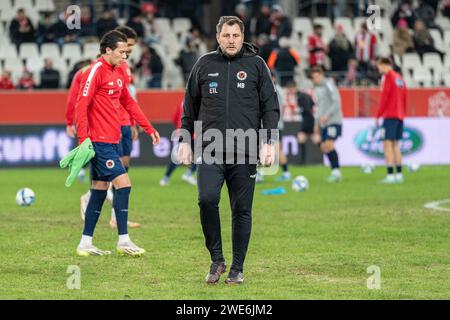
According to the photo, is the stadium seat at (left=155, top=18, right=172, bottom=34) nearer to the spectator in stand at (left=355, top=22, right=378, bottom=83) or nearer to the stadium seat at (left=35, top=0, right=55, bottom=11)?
the stadium seat at (left=35, top=0, right=55, bottom=11)

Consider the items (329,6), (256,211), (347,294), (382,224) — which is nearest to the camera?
(347,294)

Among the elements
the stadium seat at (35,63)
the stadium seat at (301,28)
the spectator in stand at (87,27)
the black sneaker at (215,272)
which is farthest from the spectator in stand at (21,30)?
the black sneaker at (215,272)

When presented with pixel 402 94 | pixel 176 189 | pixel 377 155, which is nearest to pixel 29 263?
pixel 176 189

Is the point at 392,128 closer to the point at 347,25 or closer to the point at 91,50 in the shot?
the point at 91,50

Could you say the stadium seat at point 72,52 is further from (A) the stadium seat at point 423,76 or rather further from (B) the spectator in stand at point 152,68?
(A) the stadium seat at point 423,76

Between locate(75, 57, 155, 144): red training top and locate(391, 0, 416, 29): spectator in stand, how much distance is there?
23.0 meters

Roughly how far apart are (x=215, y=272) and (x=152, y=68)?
20.8m

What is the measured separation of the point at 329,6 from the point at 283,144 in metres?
8.77

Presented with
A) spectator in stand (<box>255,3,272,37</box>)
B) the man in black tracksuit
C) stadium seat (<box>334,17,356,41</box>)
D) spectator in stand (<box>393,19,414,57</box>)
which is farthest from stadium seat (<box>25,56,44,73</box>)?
the man in black tracksuit

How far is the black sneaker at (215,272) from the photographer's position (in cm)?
1030

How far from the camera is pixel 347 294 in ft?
31.7

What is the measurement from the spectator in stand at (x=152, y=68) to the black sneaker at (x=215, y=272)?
20502 millimetres

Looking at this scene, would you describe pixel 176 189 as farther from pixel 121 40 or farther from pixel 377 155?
pixel 121 40

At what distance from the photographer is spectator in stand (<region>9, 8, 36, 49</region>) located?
1240 inches
